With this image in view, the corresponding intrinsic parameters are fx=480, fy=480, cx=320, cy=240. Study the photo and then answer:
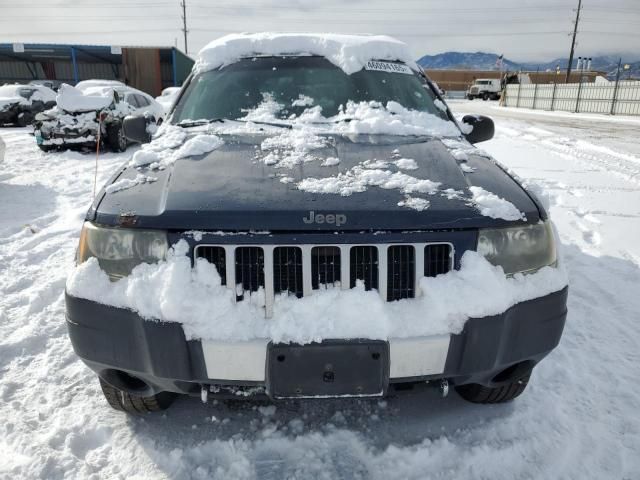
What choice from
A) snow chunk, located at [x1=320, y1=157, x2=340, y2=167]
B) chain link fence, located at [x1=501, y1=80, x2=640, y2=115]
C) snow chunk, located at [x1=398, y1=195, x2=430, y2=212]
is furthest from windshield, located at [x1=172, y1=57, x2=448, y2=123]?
chain link fence, located at [x1=501, y1=80, x2=640, y2=115]

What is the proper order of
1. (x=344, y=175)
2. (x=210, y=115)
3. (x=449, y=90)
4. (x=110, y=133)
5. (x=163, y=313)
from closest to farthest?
(x=163, y=313)
(x=344, y=175)
(x=210, y=115)
(x=110, y=133)
(x=449, y=90)

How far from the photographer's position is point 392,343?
1683mm

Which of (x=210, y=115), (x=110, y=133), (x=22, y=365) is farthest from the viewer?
(x=110, y=133)

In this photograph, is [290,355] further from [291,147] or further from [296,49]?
[296,49]

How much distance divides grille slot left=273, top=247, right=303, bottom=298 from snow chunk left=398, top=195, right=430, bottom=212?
0.43m

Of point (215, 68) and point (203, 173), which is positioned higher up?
point (215, 68)

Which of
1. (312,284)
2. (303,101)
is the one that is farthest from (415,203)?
(303,101)

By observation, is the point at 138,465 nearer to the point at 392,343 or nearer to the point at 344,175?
the point at 392,343

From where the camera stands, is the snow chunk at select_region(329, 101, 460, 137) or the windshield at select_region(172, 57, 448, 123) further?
the windshield at select_region(172, 57, 448, 123)

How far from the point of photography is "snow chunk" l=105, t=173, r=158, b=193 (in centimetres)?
196

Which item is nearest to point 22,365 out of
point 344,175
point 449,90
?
point 344,175

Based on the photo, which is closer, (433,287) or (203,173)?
(433,287)

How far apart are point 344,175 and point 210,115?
124 cm

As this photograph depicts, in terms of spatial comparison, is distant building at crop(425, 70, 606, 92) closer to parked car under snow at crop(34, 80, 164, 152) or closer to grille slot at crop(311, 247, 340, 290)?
parked car under snow at crop(34, 80, 164, 152)
